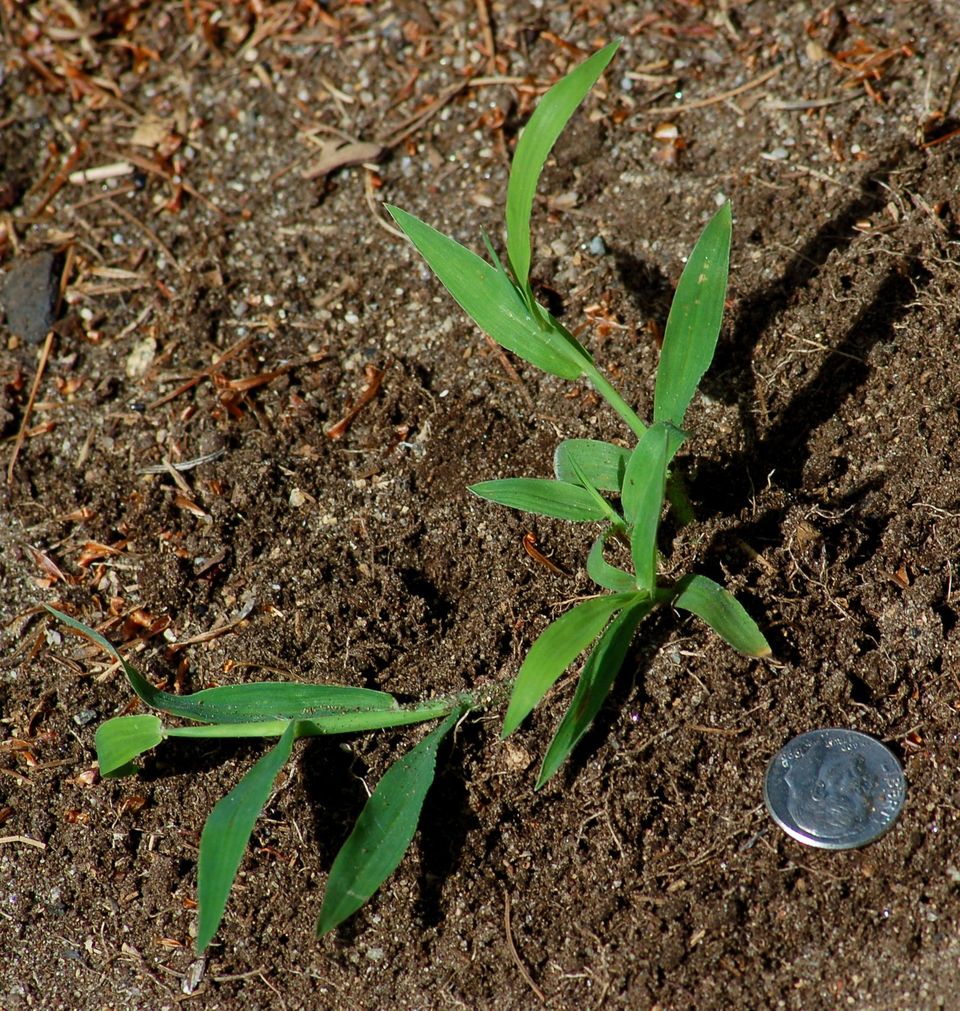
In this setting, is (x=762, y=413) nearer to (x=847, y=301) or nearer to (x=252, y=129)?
(x=847, y=301)

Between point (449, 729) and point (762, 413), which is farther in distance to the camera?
point (762, 413)

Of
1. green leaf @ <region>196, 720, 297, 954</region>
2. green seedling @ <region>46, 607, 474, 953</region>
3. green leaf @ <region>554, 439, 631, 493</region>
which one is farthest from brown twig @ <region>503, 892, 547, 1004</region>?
green leaf @ <region>554, 439, 631, 493</region>

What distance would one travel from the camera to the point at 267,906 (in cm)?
180

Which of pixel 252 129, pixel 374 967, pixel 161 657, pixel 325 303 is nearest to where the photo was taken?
pixel 374 967

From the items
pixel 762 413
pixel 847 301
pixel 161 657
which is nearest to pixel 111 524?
pixel 161 657

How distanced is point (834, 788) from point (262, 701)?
98cm

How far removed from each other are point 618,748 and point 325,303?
1.24 meters

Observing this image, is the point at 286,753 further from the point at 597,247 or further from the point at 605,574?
the point at 597,247

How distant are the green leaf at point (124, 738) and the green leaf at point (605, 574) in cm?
80

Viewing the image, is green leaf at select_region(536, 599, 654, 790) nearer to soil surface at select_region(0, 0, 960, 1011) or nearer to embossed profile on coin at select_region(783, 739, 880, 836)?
soil surface at select_region(0, 0, 960, 1011)

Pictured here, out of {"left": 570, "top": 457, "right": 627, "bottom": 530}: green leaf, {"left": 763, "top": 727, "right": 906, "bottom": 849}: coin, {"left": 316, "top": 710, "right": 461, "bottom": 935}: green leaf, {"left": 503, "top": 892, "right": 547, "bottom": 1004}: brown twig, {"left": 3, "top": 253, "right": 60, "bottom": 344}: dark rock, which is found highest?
{"left": 3, "top": 253, "right": 60, "bottom": 344}: dark rock

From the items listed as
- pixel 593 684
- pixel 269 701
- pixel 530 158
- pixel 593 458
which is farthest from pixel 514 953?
pixel 530 158

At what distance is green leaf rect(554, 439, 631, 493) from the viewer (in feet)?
6.07

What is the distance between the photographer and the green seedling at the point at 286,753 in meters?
1.57
